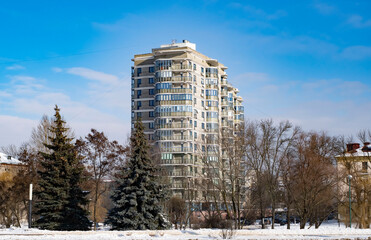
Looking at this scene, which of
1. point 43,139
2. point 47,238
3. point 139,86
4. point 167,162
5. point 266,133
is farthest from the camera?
point 139,86

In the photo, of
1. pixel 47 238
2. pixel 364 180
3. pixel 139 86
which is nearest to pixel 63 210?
pixel 47 238

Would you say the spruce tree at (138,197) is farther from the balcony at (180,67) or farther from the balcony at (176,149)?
the balcony at (180,67)

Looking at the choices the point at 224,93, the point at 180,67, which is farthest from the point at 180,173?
the point at 224,93

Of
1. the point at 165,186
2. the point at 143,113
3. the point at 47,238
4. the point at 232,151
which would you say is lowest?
the point at 47,238

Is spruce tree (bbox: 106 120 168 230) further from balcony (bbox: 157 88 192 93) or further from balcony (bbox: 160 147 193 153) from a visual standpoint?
balcony (bbox: 157 88 192 93)

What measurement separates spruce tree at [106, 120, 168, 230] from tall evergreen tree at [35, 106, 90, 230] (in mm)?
2884

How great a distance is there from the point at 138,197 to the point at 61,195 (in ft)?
19.1

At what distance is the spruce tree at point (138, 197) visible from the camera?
36.1 m

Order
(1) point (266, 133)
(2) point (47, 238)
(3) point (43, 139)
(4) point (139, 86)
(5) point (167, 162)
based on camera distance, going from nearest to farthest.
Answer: (2) point (47, 238)
(1) point (266, 133)
(3) point (43, 139)
(5) point (167, 162)
(4) point (139, 86)

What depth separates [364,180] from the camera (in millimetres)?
56031

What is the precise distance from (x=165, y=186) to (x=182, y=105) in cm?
5216

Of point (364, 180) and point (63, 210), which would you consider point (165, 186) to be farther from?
point (364, 180)

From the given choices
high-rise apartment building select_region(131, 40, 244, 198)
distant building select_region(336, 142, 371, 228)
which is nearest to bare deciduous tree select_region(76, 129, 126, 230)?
distant building select_region(336, 142, 371, 228)

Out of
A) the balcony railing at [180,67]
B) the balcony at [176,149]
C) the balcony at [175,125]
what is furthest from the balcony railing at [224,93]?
the balcony at [176,149]
